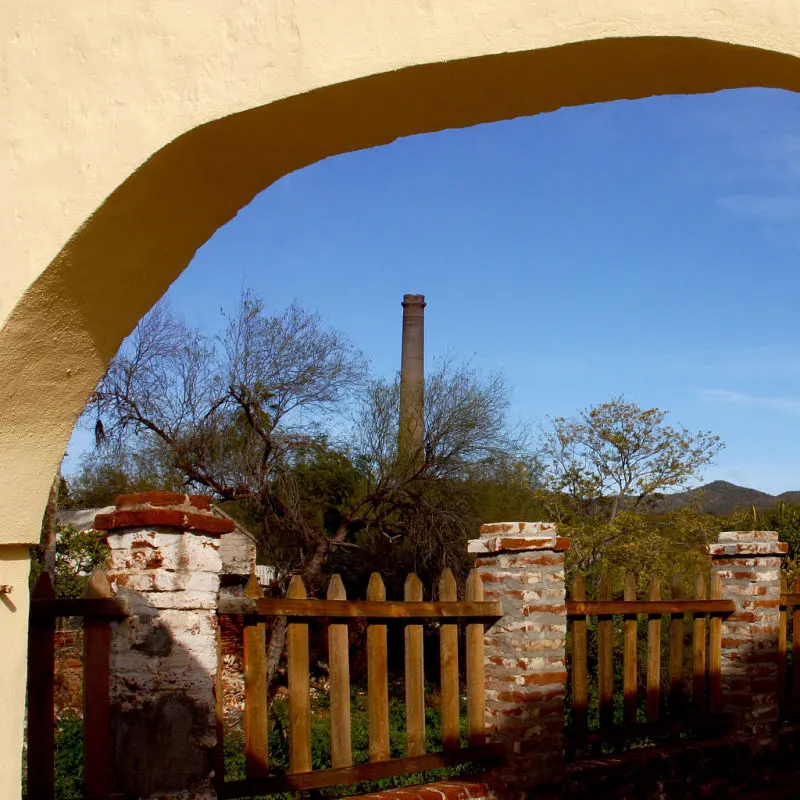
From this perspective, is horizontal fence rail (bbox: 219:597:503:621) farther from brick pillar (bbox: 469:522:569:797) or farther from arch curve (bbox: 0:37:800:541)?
arch curve (bbox: 0:37:800:541)

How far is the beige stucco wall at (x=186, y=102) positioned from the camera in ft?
5.97

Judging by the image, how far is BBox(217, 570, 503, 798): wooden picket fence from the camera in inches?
157

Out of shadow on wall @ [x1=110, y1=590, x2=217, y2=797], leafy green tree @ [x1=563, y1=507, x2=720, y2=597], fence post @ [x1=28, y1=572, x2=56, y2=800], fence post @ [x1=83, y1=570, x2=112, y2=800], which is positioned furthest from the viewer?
leafy green tree @ [x1=563, y1=507, x2=720, y2=597]

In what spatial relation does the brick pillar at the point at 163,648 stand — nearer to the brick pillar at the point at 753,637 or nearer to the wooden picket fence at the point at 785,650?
the brick pillar at the point at 753,637

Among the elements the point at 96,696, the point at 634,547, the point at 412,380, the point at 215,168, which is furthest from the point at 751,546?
the point at 412,380

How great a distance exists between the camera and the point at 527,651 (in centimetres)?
505

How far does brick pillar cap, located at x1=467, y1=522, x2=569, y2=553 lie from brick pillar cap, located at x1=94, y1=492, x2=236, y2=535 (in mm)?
1881

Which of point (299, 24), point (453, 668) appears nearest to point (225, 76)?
point (299, 24)

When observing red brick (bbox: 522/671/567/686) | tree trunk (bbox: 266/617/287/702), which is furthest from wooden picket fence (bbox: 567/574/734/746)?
tree trunk (bbox: 266/617/287/702)

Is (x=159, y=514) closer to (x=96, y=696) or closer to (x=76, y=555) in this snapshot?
(x=96, y=696)

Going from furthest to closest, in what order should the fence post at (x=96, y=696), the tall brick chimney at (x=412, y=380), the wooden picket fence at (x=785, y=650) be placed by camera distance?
1. the tall brick chimney at (x=412, y=380)
2. the wooden picket fence at (x=785, y=650)
3. the fence post at (x=96, y=696)

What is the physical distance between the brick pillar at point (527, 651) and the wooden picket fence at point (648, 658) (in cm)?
29

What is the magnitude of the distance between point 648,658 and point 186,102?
4907 millimetres

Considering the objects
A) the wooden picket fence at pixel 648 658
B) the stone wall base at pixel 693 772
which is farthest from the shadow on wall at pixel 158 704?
the wooden picket fence at pixel 648 658
